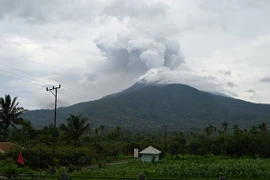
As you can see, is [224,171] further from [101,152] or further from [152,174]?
[101,152]

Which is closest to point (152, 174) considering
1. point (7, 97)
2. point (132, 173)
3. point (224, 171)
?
point (132, 173)

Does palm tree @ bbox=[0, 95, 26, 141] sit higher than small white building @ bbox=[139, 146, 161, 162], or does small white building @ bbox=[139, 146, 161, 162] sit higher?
palm tree @ bbox=[0, 95, 26, 141]

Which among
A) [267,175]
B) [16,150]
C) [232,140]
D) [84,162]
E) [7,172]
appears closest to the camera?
[7,172]

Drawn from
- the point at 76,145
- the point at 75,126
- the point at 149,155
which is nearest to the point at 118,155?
the point at 149,155

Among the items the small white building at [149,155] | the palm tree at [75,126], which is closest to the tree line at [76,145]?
the palm tree at [75,126]

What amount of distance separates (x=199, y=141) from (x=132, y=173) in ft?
109

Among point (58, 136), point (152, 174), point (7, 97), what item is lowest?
point (152, 174)

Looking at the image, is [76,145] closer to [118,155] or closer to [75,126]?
[75,126]

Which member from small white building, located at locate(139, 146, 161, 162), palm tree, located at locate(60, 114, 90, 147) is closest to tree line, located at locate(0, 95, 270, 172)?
palm tree, located at locate(60, 114, 90, 147)

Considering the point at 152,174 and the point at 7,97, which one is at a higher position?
the point at 7,97

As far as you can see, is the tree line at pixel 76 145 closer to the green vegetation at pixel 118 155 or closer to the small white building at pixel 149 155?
the green vegetation at pixel 118 155

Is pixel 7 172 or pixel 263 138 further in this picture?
pixel 263 138

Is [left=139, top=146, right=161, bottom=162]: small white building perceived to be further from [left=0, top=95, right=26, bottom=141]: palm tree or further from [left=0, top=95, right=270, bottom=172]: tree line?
[left=0, top=95, right=26, bottom=141]: palm tree

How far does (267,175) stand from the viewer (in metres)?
31.6
